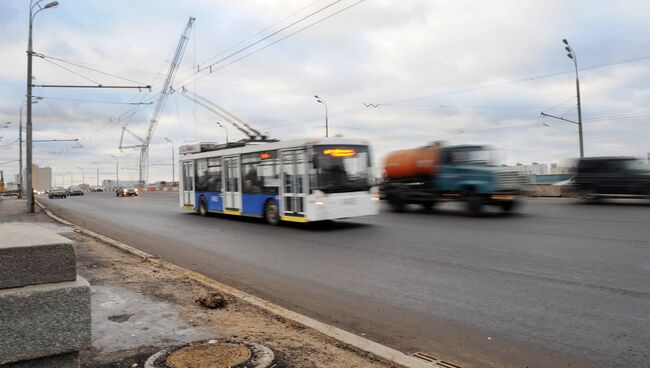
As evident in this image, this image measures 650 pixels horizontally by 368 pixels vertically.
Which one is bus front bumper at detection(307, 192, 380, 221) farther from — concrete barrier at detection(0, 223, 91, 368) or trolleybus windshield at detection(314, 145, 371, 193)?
concrete barrier at detection(0, 223, 91, 368)

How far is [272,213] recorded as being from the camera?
1616 centimetres

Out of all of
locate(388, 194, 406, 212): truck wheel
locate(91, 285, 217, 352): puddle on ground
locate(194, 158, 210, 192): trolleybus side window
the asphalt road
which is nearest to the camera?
locate(91, 285, 217, 352): puddle on ground

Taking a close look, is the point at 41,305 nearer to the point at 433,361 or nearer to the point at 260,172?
the point at 433,361

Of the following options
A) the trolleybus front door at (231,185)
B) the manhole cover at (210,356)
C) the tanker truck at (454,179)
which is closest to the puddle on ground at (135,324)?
the manhole cover at (210,356)

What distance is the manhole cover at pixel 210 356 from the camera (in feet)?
12.7

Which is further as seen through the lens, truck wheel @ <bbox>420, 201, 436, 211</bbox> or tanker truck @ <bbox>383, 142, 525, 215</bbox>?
truck wheel @ <bbox>420, 201, 436, 211</bbox>

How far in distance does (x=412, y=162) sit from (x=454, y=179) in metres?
2.47

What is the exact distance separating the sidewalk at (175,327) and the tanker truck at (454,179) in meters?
12.7

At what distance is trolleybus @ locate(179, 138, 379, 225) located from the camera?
14469 mm

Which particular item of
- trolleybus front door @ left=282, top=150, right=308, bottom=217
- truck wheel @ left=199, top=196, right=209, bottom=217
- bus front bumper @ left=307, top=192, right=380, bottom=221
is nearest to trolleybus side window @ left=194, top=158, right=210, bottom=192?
truck wheel @ left=199, top=196, right=209, bottom=217

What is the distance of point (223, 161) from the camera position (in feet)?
61.2

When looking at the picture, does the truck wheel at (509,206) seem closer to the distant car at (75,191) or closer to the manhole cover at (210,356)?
the manhole cover at (210,356)

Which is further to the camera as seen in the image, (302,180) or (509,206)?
(509,206)

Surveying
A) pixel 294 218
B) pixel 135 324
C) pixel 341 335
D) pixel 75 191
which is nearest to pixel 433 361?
pixel 341 335
